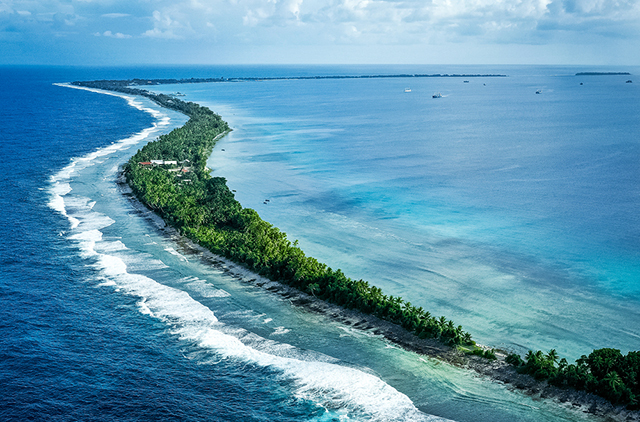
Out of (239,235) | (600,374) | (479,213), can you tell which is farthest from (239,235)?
(600,374)

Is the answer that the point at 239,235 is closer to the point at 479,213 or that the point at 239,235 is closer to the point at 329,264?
the point at 329,264

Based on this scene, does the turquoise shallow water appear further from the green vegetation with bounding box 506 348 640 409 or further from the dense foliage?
the dense foliage

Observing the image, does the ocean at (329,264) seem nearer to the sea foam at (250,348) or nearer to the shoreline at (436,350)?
the sea foam at (250,348)

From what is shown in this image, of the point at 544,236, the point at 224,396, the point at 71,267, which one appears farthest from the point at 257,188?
the point at 224,396

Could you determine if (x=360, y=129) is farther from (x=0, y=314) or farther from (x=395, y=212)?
(x=0, y=314)

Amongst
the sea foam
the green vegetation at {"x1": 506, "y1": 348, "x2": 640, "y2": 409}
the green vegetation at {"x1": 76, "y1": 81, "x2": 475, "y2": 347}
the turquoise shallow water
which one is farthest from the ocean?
the green vegetation at {"x1": 76, "y1": 81, "x2": 475, "y2": 347}
